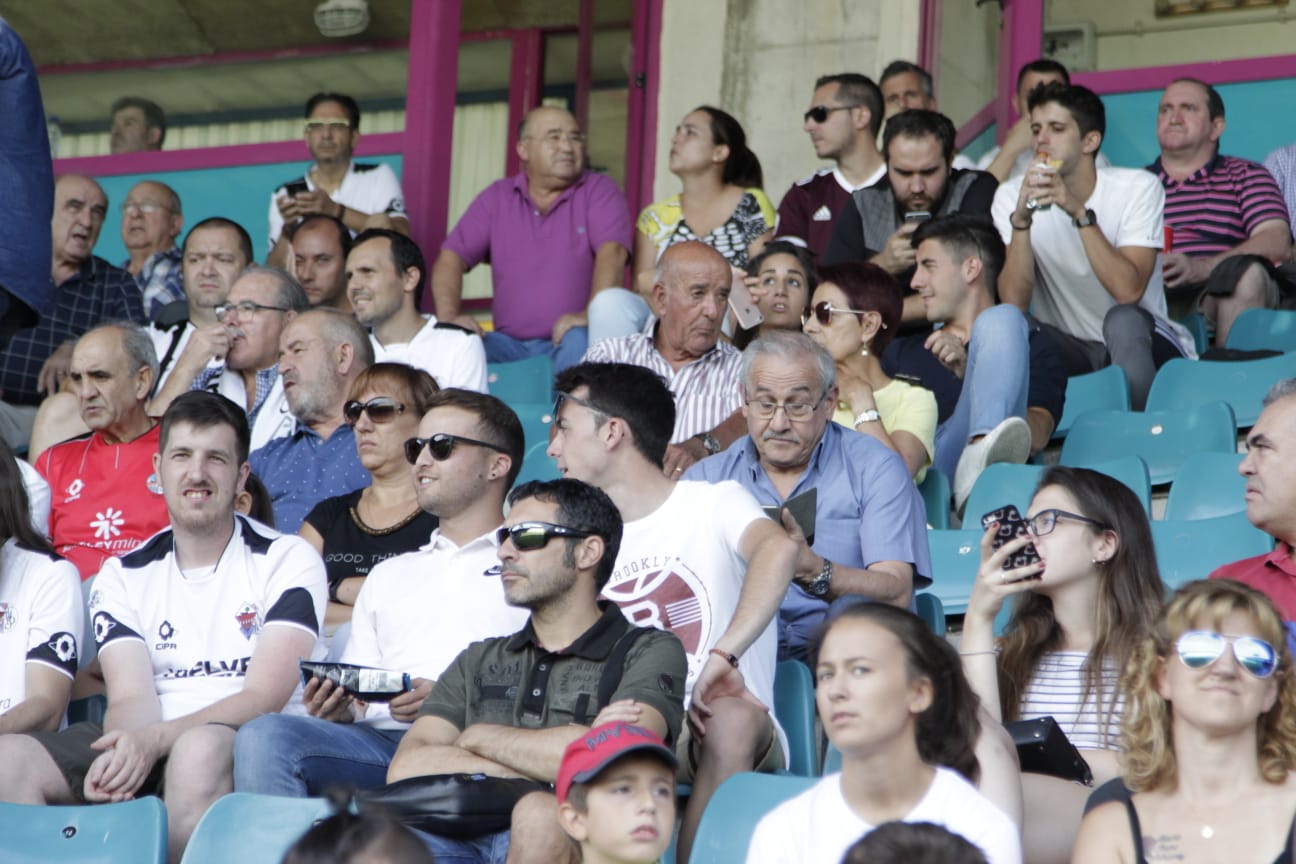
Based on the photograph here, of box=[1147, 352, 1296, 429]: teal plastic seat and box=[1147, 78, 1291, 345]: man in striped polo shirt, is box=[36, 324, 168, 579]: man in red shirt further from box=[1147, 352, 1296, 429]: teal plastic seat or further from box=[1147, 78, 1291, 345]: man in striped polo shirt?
box=[1147, 78, 1291, 345]: man in striped polo shirt

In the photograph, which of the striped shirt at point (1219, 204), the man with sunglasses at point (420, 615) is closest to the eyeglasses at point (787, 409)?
the man with sunglasses at point (420, 615)

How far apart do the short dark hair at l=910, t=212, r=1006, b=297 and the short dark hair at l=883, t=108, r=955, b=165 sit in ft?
1.62

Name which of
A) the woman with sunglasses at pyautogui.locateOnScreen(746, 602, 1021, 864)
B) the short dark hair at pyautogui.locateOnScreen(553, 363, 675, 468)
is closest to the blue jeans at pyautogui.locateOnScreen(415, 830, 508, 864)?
the woman with sunglasses at pyautogui.locateOnScreen(746, 602, 1021, 864)

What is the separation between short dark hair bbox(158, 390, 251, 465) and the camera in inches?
154

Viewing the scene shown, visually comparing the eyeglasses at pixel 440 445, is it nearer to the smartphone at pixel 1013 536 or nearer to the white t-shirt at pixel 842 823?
the smartphone at pixel 1013 536

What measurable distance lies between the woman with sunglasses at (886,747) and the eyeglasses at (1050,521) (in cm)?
65

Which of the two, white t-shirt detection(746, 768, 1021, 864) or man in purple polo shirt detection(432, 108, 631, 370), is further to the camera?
man in purple polo shirt detection(432, 108, 631, 370)

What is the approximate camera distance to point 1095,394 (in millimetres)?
5484

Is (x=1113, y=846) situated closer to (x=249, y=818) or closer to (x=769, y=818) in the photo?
(x=769, y=818)

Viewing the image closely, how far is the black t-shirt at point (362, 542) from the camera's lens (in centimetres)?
426

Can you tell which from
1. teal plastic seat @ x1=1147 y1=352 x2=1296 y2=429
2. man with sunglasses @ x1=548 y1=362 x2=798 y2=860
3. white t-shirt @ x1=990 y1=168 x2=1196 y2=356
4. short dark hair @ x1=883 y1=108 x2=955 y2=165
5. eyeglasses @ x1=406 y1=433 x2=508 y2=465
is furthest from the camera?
short dark hair @ x1=883 y1=108 x2=955 y2=165

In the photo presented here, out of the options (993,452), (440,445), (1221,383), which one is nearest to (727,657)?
(440,445)

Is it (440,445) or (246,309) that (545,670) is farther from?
(246,309)

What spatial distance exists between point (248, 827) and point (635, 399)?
1263 mm
